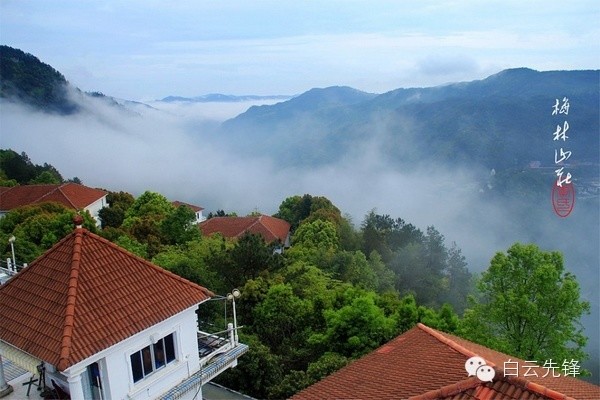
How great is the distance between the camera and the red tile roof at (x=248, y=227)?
161 ft

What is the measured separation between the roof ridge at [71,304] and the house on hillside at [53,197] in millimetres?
36613

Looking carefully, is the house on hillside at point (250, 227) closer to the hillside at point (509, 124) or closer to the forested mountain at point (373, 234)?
the forested mountain at point (373, 234)

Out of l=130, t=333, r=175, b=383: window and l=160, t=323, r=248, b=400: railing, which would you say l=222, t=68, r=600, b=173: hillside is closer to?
l=160, t=323, r=248, b=400: railing

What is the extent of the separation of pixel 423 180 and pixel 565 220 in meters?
74.4

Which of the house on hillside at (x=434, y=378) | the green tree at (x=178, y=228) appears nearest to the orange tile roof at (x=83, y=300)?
the house on hillside at (x=434, y=378)

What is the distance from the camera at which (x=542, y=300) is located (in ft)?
46.9

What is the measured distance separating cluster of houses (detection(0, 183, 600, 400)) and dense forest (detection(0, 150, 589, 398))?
A: 4.68 metres

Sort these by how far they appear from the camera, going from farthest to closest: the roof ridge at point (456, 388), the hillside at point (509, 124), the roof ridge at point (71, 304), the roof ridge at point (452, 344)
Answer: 1. the hillside at point (509, 124)
2. the roof ridge at point (452, 344)
3. the roof ridge at point (71, 304)
4. the roof ridge at point (456, 388)

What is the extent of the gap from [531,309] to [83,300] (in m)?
12.1

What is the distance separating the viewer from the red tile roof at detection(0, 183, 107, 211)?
144ft

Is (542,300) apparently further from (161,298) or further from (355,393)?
(161,298)

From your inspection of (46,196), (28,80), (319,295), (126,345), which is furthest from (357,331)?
(28,80)

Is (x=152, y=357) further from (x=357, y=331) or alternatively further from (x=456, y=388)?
(x=357, y=331)

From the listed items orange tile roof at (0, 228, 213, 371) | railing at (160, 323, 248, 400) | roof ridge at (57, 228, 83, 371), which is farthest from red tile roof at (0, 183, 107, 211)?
roof ridge at (57, 228, 83, 371)
